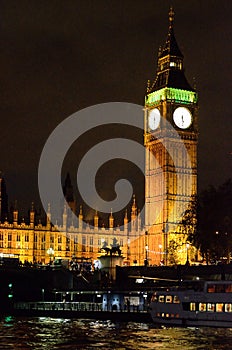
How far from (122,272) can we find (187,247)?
1915 centimetres

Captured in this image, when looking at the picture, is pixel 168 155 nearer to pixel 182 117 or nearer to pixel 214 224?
pixel 182 117

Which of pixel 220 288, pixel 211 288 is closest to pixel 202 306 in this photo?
pixel 211 288

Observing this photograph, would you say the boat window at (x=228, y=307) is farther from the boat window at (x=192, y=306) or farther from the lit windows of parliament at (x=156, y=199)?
the lit windows of parliament at (x=156, y=199)

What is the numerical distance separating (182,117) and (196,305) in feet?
193

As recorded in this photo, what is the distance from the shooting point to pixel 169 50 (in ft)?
405

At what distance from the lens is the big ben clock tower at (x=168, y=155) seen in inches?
4572

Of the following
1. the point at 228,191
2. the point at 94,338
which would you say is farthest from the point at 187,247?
Answer: the point at 94,338

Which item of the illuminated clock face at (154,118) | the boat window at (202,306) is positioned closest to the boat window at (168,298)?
the boat window at (202,306)

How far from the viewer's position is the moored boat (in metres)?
61.7

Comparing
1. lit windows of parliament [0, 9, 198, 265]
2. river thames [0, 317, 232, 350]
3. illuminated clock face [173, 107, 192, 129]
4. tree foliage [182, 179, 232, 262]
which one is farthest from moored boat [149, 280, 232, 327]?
illuminated clock face [173, 107, 192, 129]

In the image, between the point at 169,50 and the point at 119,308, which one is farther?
the point at 169,50

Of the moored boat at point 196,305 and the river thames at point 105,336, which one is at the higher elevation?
the moored boat at point 196,305

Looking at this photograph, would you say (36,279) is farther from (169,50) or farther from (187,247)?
(169,50)

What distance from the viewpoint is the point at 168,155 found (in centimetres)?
11788
